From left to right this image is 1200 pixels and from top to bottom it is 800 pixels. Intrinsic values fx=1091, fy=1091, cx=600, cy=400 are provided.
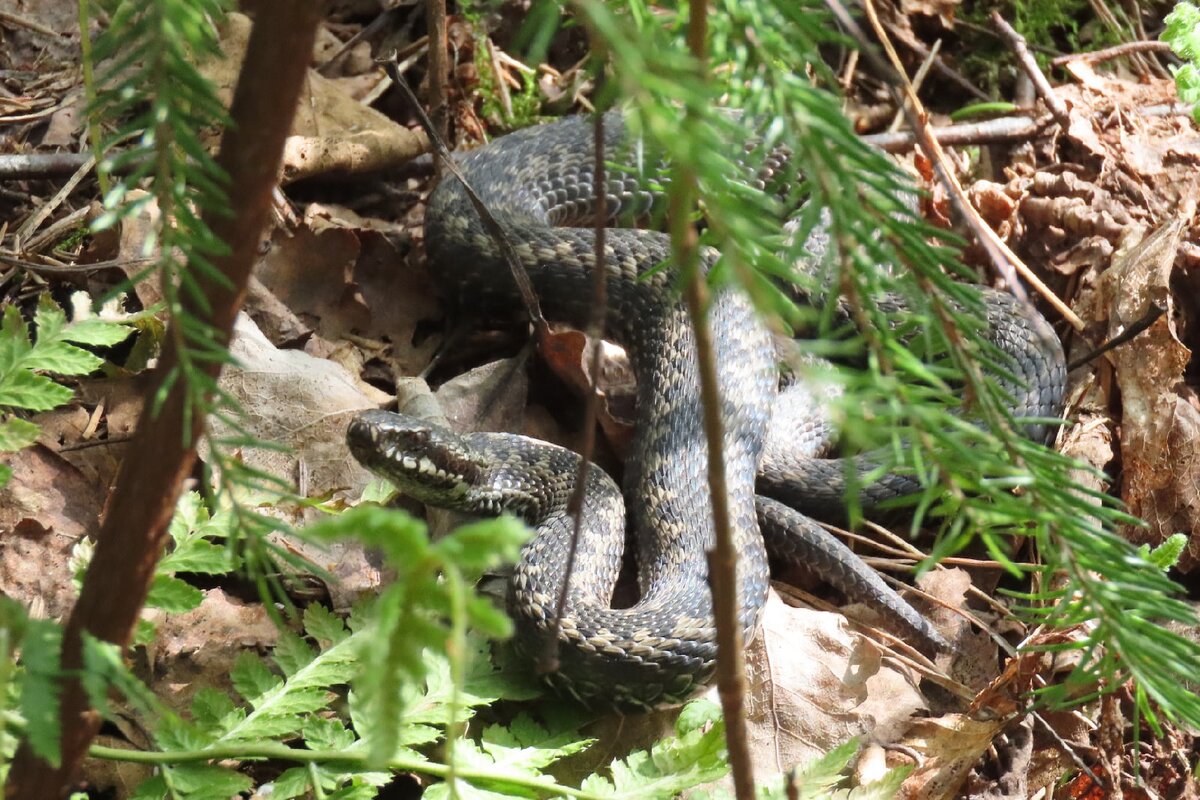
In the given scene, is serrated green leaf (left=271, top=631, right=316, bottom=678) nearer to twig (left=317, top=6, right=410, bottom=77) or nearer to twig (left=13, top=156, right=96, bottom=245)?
twig (left=13, top=156, right=96, bottom=245)

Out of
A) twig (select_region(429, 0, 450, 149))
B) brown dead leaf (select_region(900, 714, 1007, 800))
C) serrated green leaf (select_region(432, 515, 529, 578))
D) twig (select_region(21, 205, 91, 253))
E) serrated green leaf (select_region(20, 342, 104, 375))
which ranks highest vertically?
twig (select_region(429, 0, 450, 149))

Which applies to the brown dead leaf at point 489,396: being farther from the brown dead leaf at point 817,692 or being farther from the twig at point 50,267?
the brown dead leaf at point 817,692

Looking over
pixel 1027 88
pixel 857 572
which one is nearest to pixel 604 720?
pixel 857 572

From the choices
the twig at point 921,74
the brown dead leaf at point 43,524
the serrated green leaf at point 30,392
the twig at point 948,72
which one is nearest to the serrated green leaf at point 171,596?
the serrated green leaf at point 30,392

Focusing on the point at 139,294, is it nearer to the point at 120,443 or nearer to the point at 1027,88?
the point at 120,443

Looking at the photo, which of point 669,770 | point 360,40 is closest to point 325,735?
point 669,770

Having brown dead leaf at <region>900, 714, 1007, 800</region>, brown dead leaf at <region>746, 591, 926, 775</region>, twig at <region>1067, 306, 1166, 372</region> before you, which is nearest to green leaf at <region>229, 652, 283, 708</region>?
brown dead leaf at <region>746, 591, 926, 775</region>

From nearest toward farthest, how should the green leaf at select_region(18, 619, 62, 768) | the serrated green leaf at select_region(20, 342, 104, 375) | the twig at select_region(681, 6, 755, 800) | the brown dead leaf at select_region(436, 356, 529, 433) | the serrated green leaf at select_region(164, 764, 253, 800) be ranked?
1. the twig at select_region(681, 6, 755, 800)
2. the green leaf at select_region(18, 619, 62, 768)
3. the serrated green leaf at select_region(164, 764, 253, 800)
4. the serrated green leaf at select_region(20, 342, 104, 375)
5. the brown dead leaf at select_region(436, 356, 529, 433)
